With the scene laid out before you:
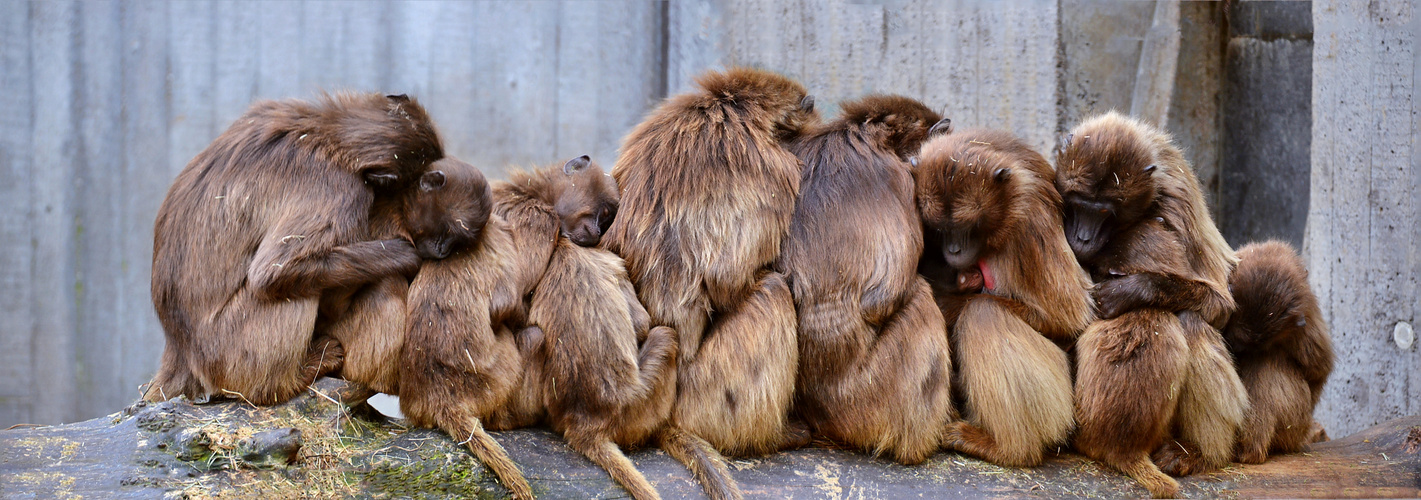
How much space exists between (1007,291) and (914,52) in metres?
2.83

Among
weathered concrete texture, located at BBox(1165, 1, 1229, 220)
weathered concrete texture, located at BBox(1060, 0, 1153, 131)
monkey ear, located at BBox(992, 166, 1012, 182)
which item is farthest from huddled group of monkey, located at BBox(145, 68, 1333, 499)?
weathered concrete texture, located at BBox(1165, 1, 1229, 220)

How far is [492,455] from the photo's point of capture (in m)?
3.81

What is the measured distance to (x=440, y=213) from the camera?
4023mm

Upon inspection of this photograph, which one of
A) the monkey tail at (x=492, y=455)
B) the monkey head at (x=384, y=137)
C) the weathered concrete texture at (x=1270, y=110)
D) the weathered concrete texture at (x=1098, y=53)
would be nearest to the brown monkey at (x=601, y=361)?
the monkey tail at (x=492, y=455)

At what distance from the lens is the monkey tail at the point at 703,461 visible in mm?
3881

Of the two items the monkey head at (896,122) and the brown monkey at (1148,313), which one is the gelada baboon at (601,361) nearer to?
the monkey head at (896,122)

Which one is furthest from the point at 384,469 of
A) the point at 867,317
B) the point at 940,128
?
the point at 940,128

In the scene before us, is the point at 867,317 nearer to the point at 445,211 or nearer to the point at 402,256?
the point at 445,211

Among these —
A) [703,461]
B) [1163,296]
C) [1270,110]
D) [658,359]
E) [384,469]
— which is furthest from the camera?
[1270,110]

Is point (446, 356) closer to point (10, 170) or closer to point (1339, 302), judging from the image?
point (10, 170)

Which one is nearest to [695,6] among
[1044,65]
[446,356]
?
[1044,65]

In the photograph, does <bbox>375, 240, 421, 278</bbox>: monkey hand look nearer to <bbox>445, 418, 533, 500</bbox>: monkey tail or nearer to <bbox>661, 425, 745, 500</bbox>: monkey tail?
<bbox>445, 418, 533, 500</bbox>: monkey tail

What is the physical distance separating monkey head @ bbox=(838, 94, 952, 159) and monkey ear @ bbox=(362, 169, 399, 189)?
2352mm

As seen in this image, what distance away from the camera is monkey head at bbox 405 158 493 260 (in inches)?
158
